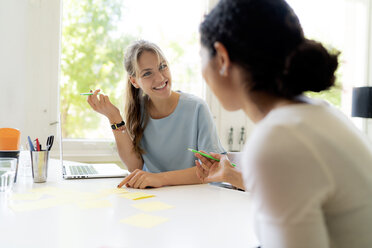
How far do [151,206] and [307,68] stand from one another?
634 mm

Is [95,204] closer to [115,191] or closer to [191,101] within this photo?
[115,191]

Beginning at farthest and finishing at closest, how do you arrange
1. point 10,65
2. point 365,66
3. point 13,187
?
point 365,66 < point 10,65 < point 13,187

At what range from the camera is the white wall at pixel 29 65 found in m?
2.25

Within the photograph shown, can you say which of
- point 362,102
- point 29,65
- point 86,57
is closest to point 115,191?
point 29,65

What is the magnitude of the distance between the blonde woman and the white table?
531 millimetres

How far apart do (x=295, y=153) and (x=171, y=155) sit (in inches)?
48.8

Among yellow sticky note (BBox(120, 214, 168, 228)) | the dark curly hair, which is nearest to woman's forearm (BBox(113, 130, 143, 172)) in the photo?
yellow sticky note (BBox(120, 214, 168, 228))

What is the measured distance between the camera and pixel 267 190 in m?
0.43

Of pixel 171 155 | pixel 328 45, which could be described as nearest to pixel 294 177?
pixel 328 45

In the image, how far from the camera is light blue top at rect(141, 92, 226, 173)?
158cm

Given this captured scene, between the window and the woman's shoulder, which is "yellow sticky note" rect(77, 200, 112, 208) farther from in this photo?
the window

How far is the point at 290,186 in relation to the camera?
42 centimetres

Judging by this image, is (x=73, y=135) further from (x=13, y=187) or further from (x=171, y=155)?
(x=13, y=187)

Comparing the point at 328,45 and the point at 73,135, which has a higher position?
the point at 328,45
